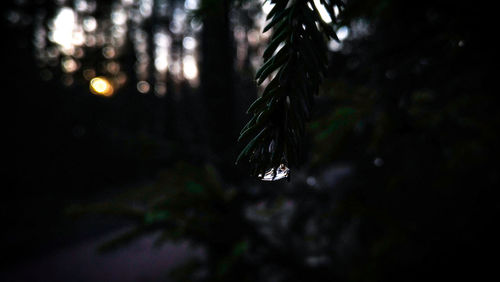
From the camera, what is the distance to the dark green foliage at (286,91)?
11.4 inches

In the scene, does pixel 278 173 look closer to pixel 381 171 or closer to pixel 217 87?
pixel 381 171

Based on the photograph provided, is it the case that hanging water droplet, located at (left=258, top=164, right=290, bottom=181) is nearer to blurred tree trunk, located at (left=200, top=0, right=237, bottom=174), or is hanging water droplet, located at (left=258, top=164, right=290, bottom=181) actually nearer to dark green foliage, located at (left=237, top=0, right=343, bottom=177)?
dark green foliage, located at (left=237, top=0, right=343, bottom=177)

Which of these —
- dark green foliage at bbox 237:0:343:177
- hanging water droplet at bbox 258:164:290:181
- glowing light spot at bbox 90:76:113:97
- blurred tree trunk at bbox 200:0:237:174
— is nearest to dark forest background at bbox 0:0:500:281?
dark green foliage at bbox 237:0:343:177

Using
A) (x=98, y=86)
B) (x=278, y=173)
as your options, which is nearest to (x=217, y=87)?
(x=98, y=86)

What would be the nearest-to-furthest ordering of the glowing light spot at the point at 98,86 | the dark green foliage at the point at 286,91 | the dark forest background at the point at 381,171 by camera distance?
the dark green foliage at the point at 286,91 < the dark forest background at the point at 381,171 < the glowing light spot at the point at 98,86

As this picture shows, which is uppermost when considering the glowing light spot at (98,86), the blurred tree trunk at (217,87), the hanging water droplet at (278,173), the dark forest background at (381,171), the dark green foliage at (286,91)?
the glowing light spot at (98,86)

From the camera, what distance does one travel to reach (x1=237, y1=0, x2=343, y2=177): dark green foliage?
0.29 meters

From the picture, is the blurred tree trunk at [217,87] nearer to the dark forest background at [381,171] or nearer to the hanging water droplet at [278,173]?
the dark forest background at [381,171]

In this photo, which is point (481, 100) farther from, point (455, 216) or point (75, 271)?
point (75, 271)

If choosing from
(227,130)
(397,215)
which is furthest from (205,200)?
(227,130)

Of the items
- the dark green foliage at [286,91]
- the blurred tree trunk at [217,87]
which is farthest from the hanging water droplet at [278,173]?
the blurred tree trunk at [217,87]

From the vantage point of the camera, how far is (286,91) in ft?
0.99

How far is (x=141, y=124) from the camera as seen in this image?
160 inches

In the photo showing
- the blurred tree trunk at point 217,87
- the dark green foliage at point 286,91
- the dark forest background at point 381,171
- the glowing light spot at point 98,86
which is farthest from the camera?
the glowing light spot at point 98,86
